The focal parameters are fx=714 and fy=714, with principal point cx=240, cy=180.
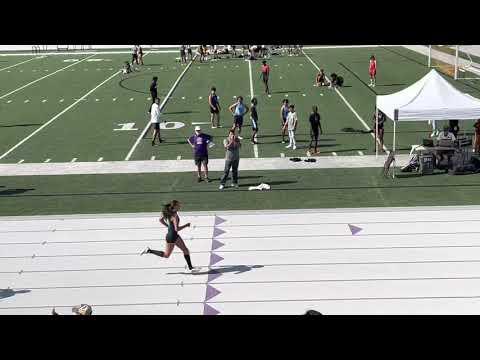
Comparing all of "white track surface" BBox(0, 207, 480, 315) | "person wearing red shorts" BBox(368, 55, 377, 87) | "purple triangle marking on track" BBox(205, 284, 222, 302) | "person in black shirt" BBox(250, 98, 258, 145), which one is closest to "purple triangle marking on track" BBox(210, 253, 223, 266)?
"white track surface" BBox(0, 207, 480, 315)

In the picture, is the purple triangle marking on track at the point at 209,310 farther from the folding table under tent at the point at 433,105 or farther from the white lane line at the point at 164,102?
the white lane line at the point at 164,102

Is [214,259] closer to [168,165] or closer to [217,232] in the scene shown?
[217,232]

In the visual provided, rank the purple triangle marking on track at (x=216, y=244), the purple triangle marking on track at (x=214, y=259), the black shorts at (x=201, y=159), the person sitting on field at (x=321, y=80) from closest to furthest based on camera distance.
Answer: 1. the purple triangle marking on track at (x=214, y=259)
2. the purple triangle marking on track at (x=216, y=244)
3. the black shorts at (x=201, y=159)
4. the person sitting on field at (x=321, y=80)

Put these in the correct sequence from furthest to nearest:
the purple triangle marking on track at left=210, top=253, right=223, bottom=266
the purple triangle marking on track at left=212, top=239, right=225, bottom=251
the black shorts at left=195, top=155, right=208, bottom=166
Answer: the black shorts at left=195, top=155, right=208, bottom=166 → the purple triangle marking on track at left=212, top=239, right=225, bottom=251 → the purple triangle marking on track at left=210, top=253, right=223, bottom=266

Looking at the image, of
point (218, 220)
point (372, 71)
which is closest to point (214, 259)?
point (218, 220)

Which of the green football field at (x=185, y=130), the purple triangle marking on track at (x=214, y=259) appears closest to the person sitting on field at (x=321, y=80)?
the green football field at (x=185, y=130)

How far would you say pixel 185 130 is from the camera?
885 inches

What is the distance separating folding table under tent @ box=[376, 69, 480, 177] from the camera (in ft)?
52.6

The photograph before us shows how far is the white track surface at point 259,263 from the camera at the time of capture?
9727mm

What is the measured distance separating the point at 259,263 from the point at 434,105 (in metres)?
7.12

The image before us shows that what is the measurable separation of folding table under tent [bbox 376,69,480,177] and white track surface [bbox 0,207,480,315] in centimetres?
313

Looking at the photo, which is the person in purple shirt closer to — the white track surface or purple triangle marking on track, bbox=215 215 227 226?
the white track surface
